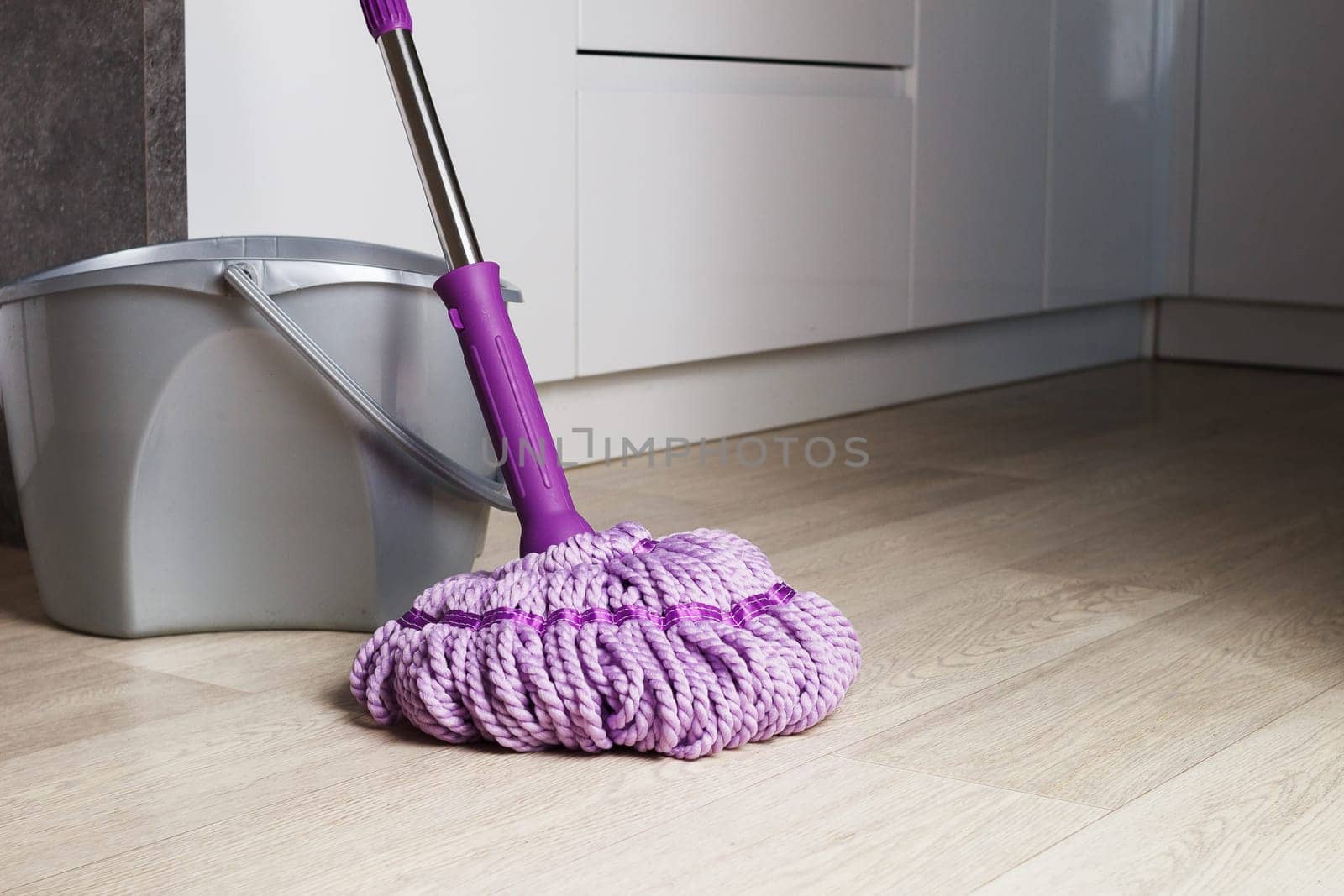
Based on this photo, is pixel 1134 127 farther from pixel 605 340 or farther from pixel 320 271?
pixel 320 271

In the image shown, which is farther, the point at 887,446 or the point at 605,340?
the point at 887,446

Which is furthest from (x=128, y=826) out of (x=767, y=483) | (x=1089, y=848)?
(x=767, y=483)

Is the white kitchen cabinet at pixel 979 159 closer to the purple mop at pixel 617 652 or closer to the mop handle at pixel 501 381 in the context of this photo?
the mop handle at pixel 501 381

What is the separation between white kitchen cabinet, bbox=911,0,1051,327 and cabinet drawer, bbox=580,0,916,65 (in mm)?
79

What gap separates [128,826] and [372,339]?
427 millimetres

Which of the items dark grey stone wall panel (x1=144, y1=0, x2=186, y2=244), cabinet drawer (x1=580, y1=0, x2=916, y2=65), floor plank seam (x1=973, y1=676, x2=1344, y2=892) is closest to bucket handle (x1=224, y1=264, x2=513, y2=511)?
dark grey stone wall panel (x1=144, y1=0, x2=186, y2=244)

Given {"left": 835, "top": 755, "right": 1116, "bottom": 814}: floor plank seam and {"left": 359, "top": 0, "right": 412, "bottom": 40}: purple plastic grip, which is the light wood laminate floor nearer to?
{"left": 835, "top": 755, "right": 1116, "bottom": 814}: floor plank seam

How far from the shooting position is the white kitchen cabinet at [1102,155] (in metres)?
2.56

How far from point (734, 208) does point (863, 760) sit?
118cm

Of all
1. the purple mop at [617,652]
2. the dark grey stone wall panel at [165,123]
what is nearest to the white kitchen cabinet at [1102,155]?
the dark grey stone wall panel at [165,123]

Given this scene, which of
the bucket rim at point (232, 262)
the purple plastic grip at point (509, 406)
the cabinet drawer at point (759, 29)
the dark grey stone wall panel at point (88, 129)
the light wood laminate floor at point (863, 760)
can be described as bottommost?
the light wood laminate floor at point (863, 760)

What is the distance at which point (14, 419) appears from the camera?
1.13m

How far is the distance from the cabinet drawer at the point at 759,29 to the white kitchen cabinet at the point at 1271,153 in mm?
831

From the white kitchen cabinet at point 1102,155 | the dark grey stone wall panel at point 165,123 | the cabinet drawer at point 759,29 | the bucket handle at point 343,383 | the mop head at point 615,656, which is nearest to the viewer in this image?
the mop head at point 615,656
